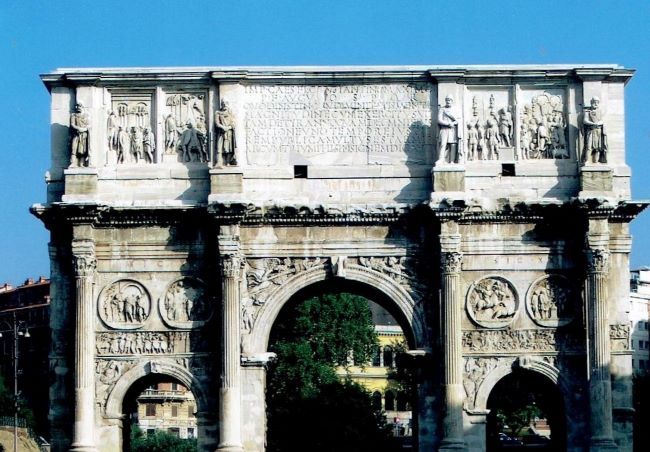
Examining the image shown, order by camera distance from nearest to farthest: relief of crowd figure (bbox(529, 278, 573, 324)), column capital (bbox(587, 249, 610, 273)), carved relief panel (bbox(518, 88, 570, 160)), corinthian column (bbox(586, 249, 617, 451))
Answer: corinthian column (bbox(586, 249, 617, 451)) < column capital (bbox(587, 249, 610, 273)) < relief of crowd figure (bbox(529, 278, 573, 324)) < carved relief panel (bbox(518, 88, 570, 160))

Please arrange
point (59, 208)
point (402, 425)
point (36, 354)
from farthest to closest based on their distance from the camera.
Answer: point (402, 425)
point (36, 354)
point (59, 208)

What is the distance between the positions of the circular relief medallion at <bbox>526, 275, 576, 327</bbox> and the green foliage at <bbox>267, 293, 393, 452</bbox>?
20258 millimetres

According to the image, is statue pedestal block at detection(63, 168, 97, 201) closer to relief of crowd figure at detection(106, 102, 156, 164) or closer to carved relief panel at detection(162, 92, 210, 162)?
relief of crowd figure at detection(106, 102, 156, 164)

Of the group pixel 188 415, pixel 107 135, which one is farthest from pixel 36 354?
pixel 107 135

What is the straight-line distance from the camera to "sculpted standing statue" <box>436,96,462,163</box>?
104ft

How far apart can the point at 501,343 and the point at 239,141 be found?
6426 mm

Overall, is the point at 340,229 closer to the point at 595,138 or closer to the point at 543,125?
the point at 543,125

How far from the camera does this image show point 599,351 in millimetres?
31078

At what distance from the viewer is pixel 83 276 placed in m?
31.3

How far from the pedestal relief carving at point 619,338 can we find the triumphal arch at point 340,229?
4 cm

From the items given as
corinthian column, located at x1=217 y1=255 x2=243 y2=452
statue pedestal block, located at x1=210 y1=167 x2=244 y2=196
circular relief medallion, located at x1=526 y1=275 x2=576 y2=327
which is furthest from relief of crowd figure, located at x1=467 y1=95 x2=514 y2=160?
corinthian column, located at x1=217 y1=255 x2=243 y2=452

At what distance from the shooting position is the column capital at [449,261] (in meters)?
31.2

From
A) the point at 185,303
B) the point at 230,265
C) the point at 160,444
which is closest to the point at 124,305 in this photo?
the point at 185,303

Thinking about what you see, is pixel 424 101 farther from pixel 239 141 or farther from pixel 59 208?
pixel 59 208
